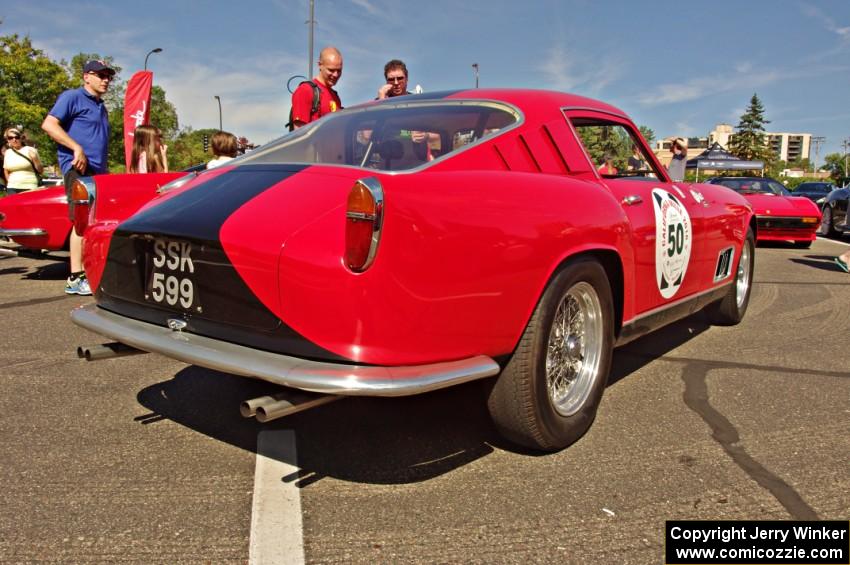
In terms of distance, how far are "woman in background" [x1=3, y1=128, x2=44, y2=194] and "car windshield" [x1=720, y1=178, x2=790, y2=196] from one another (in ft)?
38.1

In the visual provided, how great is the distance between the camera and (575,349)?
2.94 metres

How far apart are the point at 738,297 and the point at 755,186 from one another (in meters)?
9.13

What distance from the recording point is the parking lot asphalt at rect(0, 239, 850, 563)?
80.9 inches

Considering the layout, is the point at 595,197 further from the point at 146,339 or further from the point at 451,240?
the point at 146,339

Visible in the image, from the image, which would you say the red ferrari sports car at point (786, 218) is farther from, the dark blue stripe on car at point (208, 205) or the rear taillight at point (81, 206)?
the rear taillight at point (81, 206)

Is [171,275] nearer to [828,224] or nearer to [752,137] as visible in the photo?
[828,224]

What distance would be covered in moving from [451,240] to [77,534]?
144cm

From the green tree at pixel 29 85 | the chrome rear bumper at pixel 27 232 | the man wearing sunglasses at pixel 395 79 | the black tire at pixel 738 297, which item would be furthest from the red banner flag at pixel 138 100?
the green tree at pixel 29 85

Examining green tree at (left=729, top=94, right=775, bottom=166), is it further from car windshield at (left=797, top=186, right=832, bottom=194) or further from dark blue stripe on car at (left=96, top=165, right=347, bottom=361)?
dark blue stripe on car at (left=96, top=165, right=347, bottom=361)

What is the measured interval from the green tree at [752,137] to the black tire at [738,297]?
79902 mm

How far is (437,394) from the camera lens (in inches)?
134

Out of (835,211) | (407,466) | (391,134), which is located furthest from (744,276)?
(835,211)

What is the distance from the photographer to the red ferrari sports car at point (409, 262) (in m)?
2.06

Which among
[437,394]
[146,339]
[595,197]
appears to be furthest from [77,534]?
[595,197]
